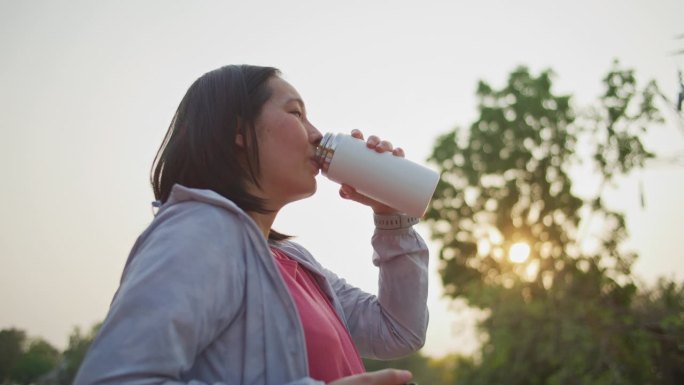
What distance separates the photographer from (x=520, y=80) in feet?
50.5

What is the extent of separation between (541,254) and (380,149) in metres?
13.5

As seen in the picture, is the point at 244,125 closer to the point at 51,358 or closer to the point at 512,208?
the point at 51,358

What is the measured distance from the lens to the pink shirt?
1.18 metres

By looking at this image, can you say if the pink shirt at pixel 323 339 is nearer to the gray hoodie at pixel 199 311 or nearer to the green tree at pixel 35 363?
the gray hoodie at pixel 199 311

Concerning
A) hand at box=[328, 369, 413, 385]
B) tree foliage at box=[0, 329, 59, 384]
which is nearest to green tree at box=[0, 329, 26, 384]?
tree foliage at box=[0, 329, 59, 384]

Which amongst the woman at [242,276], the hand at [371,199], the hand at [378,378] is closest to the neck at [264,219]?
the woman at [242,276]

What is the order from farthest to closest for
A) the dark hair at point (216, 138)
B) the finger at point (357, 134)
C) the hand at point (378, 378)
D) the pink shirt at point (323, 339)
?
1. the finger at point (357, 134)
2. the dark hair at point (216, 138)
3. the pink shirt at point (323, 339)
4. the hand at point (378, 378)

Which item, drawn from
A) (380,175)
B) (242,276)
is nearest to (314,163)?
(380,175)

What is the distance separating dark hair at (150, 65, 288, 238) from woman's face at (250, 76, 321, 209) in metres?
0.02

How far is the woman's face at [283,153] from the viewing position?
1.45 meters

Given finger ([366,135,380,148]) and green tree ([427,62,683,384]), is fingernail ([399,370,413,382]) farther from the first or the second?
green tree ([427,62,683,384])

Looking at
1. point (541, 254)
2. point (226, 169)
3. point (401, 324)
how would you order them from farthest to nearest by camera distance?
point (541, 254), point (401, 324), point (226, 169)

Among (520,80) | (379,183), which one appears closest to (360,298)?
(379,183)

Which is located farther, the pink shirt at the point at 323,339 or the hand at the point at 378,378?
the pink shirt at the point at 323,339
